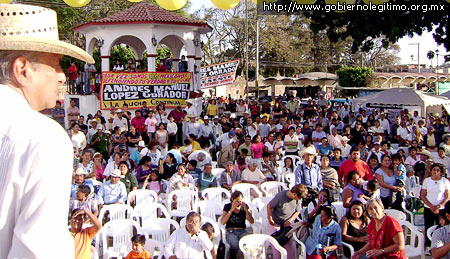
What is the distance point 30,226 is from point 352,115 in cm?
1542

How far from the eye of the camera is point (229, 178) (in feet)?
28.1

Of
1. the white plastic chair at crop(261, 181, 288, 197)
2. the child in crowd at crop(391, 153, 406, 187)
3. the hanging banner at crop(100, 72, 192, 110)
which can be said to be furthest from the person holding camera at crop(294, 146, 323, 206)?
the hanging banner at crop(100, 72, 192, 110)

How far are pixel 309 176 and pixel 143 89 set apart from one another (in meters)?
9.29

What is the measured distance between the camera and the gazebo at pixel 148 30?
55.4ft

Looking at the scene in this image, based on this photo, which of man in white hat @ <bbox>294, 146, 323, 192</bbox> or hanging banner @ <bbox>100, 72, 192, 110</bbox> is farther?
hanging banner @ <bbox>100, 72, 192, 110</bbox>

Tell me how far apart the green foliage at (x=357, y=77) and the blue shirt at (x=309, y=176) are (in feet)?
118

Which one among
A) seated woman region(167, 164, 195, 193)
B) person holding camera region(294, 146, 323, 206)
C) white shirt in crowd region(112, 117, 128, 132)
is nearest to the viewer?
person holding camera region(294, 146, 323, 206)

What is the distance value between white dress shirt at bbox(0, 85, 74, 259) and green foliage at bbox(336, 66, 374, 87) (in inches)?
1695

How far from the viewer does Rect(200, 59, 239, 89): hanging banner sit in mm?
18250

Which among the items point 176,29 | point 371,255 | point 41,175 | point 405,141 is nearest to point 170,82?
point 176,29

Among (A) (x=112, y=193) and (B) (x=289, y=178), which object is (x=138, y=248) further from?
(B) (x=289, y=178)

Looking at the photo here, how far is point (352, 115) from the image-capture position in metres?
15.6

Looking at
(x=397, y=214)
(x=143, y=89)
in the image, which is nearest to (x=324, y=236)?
(x=397, y=214)

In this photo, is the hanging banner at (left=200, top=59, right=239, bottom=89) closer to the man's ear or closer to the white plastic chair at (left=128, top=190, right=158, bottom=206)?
the white plastic chair at (left=128, top=190, right=158, bottom=206)
